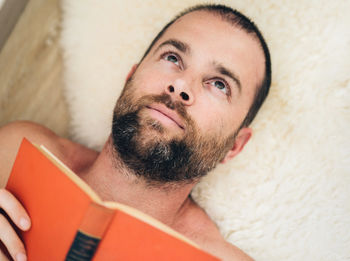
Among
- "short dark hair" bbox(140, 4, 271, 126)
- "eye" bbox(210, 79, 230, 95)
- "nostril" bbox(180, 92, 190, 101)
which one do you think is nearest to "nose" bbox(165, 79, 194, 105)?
"nostril" bbox(180, 92, 190, 101)

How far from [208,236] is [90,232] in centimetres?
52

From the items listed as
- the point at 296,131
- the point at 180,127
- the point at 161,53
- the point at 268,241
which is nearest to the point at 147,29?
the point at 161,53

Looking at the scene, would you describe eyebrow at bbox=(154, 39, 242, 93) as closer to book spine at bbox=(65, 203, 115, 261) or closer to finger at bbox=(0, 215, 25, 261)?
book spine at bbox=(65, 203, 115, 261)

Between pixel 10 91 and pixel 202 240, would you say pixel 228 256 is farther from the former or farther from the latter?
pixel 10 91

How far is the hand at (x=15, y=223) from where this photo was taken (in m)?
0.61

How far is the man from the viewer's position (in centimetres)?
76

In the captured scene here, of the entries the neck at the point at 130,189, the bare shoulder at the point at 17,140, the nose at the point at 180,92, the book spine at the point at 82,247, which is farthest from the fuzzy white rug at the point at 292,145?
the book spine at the point at 82,247

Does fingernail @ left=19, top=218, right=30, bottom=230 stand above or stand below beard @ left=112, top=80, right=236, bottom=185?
below

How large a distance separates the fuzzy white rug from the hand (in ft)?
1.87

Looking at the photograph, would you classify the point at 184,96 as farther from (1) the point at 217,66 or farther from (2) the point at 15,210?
(2) the point at 15,210

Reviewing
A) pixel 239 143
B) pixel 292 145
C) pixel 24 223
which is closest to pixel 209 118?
pixel 239 143

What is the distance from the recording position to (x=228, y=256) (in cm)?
90

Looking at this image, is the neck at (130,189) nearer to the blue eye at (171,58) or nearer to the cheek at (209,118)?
the cheek at (209,118)

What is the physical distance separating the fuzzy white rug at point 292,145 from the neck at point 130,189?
186 millimetres
